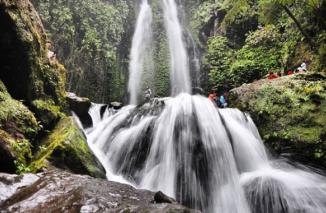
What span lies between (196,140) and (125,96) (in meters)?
11.0

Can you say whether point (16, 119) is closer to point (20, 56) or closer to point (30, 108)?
point (30, 108)

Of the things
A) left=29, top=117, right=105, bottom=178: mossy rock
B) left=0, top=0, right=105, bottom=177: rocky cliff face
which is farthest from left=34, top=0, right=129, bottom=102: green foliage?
left=29, top=117, right=105, bottom=178: mossy rock

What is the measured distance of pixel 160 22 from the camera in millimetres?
22266

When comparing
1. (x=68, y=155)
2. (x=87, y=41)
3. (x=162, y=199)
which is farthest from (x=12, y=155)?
(x=87, y=41)

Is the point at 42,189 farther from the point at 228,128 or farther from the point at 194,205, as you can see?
the point at 228,128

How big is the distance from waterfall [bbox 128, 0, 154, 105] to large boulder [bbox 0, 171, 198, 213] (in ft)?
45.5

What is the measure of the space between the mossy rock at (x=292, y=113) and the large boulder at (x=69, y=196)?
5403mm

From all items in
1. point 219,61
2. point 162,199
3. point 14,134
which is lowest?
point 162,199

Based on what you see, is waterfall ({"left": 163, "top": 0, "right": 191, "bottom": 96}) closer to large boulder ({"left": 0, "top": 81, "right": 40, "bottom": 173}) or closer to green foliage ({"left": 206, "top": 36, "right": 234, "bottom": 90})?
green foliage ({"left": 206, "top": 36, "right": 234, "bottom": 90})

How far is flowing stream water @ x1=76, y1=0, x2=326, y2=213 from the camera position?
Result: 6.46 meters

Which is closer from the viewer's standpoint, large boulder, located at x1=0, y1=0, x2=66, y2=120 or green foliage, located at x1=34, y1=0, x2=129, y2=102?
large boulder, located at x1=0, y1=0, x2=66, y2=120

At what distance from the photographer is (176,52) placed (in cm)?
2084

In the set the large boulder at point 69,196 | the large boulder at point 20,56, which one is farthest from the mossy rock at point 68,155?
the large boulder at point 20,56

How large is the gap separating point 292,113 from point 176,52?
12.5 m
